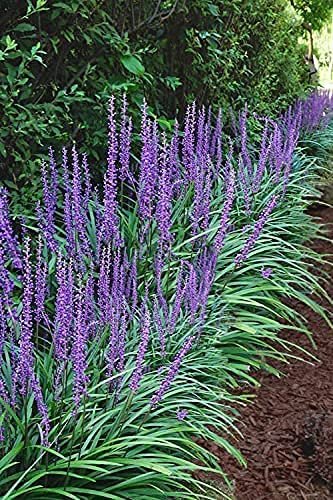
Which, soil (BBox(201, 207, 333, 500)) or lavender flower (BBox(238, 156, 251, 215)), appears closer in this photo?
soil (BBox(201, 207, 333, 500))

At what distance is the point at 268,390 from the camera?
3.60 meters

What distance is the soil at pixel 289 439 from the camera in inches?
111

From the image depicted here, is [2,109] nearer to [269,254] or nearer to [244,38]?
[269,254]

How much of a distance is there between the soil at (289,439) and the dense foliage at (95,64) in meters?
1.51

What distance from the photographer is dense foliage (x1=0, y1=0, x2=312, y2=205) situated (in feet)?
9.59

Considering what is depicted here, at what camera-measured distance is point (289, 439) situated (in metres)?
3.16

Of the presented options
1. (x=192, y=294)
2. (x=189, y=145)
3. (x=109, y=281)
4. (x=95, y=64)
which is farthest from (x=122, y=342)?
(x=95, y=64)

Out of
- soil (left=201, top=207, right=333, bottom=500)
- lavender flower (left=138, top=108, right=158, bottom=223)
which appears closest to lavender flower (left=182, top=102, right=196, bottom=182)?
lavender flower (left=138, top=108, right=158, bottom=223)

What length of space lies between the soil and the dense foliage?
1.51m

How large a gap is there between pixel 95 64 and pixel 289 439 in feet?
6.86

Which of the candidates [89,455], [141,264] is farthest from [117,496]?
[141,264]

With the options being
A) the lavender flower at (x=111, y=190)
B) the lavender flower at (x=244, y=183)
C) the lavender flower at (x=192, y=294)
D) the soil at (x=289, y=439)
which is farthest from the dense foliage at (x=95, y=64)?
the soil at (x=289, y=439)

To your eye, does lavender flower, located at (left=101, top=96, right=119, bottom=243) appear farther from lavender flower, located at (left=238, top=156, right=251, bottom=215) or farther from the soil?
lavender flower, located at (left=238, top=156, right=251, bottom=215)

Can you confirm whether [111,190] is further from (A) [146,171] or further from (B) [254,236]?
(B) [254,236]
